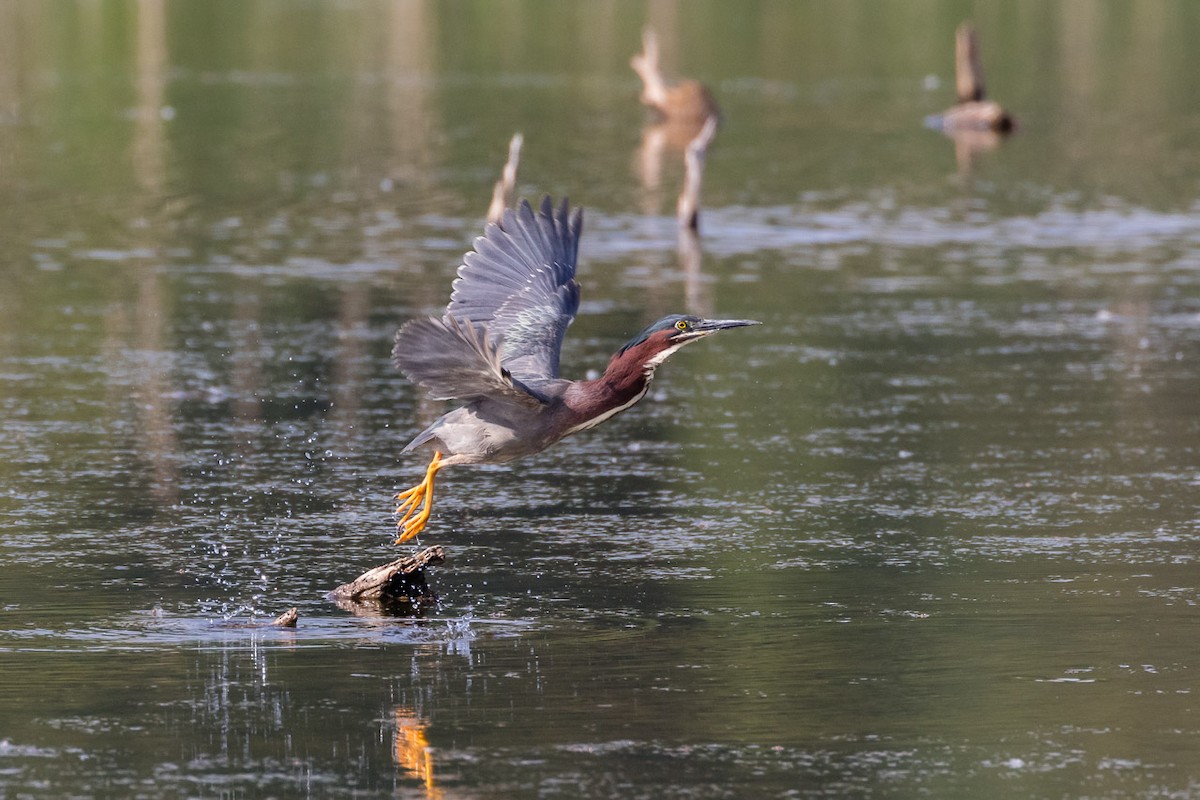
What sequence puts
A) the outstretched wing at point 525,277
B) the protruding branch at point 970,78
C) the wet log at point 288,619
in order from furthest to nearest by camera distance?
the protruding branch at point 970,78, the outstretched wing at point 525,277, the wet log at point 288,619

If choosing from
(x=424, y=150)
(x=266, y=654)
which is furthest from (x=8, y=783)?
(x=424, y=150)

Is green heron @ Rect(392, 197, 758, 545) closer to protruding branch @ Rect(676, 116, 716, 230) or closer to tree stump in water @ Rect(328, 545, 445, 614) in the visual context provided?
tree stump in water @ Rect(328, 545, 445, 614)

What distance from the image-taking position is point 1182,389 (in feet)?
49.0

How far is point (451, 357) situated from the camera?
868 cm

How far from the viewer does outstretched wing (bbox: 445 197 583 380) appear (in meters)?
10.1

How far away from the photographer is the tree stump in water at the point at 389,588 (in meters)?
9.59

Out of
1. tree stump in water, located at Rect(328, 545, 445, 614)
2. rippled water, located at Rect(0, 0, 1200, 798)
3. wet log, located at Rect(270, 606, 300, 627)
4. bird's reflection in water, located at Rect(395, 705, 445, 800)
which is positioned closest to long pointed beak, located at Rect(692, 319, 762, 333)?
rippled water, located at Rect(0, 0, 1200, 798)

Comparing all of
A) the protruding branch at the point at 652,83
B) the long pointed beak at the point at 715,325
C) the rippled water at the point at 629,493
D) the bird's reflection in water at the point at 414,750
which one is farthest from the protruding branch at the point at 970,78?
the bird's reflection in water at the point at 414,750

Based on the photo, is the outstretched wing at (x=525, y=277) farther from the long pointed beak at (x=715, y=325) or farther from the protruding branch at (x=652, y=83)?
the protruding branch at (x=652, y=83)

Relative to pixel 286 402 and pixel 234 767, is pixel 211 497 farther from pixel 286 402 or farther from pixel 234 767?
pixel 234 767

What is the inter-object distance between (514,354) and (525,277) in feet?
1.54

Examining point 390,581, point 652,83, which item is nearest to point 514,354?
point 390,581

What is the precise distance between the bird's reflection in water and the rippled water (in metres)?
0.03

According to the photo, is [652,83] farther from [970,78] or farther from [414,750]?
[414,750]
